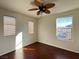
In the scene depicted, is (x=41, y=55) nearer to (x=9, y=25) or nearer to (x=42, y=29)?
(x=9, y=25)

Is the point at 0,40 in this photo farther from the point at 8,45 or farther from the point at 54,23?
the point at 54,23

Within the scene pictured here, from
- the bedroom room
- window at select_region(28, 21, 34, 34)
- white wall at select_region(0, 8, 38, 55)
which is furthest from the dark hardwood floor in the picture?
window at select_region(28, 21, 34, 34)

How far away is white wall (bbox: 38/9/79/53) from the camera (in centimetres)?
411

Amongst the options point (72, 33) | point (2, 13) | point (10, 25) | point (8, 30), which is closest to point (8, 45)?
point (8, 30)

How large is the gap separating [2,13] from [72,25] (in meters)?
3.73

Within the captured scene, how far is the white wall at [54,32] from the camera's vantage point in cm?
411

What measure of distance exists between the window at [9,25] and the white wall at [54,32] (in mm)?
2597

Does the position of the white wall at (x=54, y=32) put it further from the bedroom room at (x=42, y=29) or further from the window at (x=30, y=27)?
the window at (x=30, y=27)

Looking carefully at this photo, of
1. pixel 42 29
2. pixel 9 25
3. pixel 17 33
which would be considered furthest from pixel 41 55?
pixel 42 29

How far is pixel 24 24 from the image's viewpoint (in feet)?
18.3

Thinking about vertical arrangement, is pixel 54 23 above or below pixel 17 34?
above

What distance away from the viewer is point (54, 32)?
17.9 ft

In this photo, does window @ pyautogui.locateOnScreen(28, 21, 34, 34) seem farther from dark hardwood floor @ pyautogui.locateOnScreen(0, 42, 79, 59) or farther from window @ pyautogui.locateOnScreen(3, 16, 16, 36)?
dark hardwood floor @ pyautogui.locateOnScreen(0, 42, 79, 59)

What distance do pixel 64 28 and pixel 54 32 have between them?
0.86 meters
